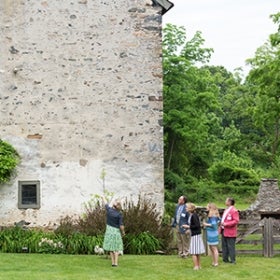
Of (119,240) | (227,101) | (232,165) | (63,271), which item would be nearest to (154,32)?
(119,240)

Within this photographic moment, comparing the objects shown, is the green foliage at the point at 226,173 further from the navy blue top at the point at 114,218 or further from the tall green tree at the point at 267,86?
the navy blue top at the point at 114,218

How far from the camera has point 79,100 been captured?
1814 cm

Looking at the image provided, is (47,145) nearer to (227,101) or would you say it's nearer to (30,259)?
(30,259)

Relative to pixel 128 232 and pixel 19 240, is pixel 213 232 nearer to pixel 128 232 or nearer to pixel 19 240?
pixel 128 232

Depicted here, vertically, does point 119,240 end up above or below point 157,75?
below

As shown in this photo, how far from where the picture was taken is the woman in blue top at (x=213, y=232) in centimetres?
1422

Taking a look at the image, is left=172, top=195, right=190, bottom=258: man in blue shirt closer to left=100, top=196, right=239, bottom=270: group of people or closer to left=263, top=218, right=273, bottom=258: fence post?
left=100, top=196, right=239, bottom=270: group of people

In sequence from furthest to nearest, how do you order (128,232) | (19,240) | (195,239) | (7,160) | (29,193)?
(29,193) → (7,160) → (19,240) → (128,232) → (195,239)

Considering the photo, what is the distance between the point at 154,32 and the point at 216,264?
23.1 ft

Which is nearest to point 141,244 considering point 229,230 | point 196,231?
point 229,230

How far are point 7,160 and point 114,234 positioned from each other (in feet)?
16.1

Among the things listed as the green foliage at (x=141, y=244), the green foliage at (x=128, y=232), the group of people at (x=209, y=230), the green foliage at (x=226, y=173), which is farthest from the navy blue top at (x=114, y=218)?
the green foliage at (x=226, y=173)

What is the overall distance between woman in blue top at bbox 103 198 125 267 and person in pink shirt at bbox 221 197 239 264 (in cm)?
243

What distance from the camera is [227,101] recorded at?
62.3 m
